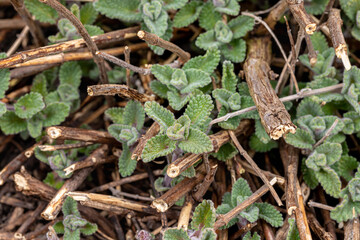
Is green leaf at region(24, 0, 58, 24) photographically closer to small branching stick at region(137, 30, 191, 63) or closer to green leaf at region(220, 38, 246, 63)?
small branching stick at region(137, 30, 191, 63)

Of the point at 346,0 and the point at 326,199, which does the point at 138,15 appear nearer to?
the point at 346,0

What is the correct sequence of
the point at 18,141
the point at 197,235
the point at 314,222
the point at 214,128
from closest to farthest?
the point at 197,235 < the point at 314,222 < the point at 214,128 < the point at 18,141

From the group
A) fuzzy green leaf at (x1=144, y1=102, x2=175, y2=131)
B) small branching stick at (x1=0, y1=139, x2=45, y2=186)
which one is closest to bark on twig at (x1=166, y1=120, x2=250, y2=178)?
fuzzy green leaf at (x1=144, y1=102, x2=175, y2=131)

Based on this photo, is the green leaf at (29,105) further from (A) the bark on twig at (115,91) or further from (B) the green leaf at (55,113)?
(A) the bark on twig at (115,91)

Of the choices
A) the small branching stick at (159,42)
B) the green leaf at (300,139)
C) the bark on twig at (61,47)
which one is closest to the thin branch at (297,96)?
the green leaf at (300,139)

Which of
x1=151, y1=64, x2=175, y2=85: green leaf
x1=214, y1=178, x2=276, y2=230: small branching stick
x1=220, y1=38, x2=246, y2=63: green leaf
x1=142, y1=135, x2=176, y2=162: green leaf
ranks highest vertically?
x1=151, y1=64, x2=175, y2=85: green leaf

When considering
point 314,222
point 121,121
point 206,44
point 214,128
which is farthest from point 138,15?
point 314,222
